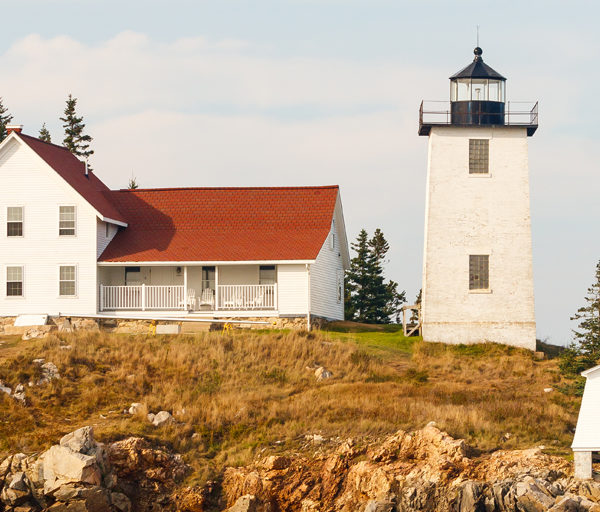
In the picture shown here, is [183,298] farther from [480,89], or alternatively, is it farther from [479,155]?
[480,89]

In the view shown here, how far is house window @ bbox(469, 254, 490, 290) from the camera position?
37500 millimetres

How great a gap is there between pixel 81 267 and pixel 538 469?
820 inches

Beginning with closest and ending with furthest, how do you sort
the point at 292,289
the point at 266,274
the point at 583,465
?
the point at 583,465, the point at 292,289, the point at 266,274

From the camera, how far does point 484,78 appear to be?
3800 centimetres

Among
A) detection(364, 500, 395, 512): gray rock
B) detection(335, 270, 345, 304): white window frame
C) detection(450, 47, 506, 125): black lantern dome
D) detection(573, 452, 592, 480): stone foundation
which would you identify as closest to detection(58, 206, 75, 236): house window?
detection(335, 270, 345, 304): white window frame

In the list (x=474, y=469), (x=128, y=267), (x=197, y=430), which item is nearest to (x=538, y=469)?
(x=474, y=469)

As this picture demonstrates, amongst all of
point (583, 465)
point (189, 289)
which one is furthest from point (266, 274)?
point (583, 465)

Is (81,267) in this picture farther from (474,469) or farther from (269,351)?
(474,469)

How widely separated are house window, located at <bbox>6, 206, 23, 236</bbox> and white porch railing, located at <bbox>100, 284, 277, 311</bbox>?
3914mm

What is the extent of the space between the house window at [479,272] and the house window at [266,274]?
7.64 m

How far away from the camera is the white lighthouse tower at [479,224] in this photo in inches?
1471

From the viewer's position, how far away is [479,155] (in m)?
38.1

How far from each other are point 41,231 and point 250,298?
8431 millimetres

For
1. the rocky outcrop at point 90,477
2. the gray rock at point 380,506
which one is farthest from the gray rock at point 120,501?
the gray rock at point 380,506
